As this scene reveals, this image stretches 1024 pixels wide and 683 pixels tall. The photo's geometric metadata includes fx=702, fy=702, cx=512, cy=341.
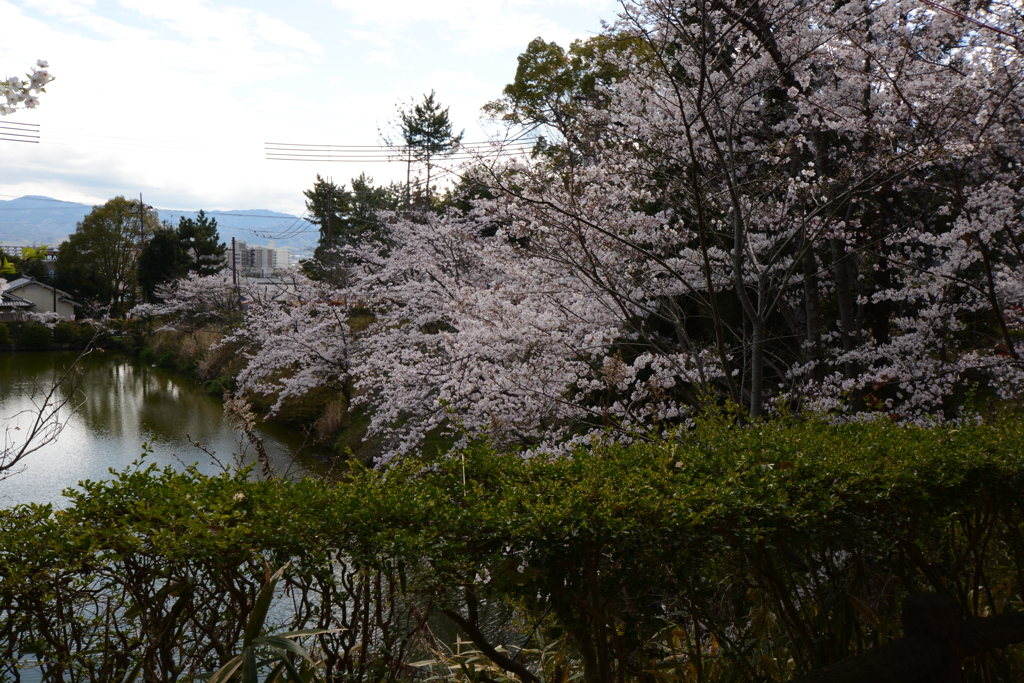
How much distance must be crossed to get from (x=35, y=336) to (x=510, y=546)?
24355 millimetres

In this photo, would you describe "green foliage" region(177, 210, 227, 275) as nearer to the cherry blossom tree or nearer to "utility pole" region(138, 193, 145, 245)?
"utility pole" region(138, 193, 145, 245)

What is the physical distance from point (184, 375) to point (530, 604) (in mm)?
19744

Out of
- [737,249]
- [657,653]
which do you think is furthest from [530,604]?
[737,249]

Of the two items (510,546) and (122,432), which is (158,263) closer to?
(122,432)

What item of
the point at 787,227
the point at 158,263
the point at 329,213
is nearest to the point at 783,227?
the point at 787,227

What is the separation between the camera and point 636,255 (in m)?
5.97

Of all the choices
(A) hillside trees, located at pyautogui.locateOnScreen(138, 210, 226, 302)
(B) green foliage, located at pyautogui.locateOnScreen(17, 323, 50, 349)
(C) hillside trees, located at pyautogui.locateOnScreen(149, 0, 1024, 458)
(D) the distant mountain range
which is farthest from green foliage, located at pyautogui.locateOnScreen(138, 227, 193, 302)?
(C) hillside trees, located at pyautogui.locateOnScreen(149, 0, 1024, 458)

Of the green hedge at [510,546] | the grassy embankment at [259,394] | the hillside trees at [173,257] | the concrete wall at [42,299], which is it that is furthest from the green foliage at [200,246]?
the green hedge at [510,546]

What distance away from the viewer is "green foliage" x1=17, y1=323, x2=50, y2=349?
20.9m

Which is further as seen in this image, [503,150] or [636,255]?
[503,150]

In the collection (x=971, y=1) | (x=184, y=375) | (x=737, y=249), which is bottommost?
(x=184, y=375)

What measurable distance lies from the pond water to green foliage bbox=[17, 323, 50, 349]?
177 centimetres

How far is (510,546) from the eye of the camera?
1.56m

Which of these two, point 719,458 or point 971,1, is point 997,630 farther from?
point 971,1
